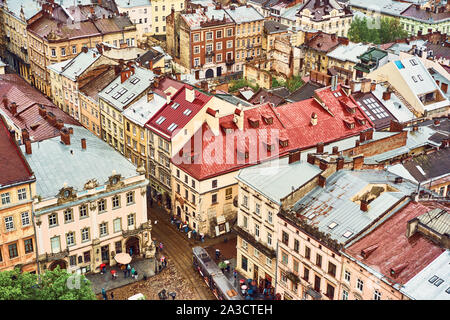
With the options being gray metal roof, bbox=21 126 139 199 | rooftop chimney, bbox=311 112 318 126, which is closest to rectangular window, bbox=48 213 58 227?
gray metal roof, bbox=21 126 139 199

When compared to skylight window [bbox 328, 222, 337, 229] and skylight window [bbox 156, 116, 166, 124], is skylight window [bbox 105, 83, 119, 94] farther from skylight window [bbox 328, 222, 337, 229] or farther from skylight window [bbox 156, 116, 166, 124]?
skylight window [bbox 328, 222, 337, 229]

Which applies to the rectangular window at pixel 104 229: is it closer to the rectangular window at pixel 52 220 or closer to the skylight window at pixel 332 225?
the rectangular window at pixel 52 220

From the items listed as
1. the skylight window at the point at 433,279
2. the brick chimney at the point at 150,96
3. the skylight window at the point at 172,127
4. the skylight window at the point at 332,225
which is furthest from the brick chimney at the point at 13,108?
the skylight window at the point at 433,279

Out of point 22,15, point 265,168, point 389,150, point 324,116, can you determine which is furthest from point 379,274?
point 22,15

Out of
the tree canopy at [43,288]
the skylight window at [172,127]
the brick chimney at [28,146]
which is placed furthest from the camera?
the skylight window at [172,127]

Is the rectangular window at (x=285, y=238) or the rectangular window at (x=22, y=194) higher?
the rectangular window at (x=22, y=194)

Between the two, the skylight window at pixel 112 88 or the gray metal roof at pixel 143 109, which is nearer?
the gray metal roof at pixel 143 109

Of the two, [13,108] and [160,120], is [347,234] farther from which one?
[13,108]

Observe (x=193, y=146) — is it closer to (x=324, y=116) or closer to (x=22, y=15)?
(x=324, y=116)
